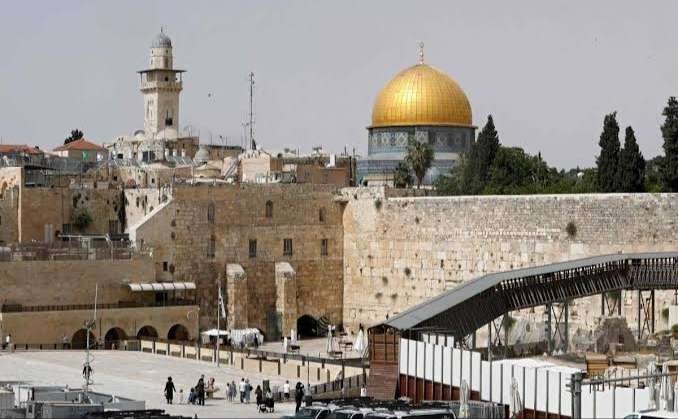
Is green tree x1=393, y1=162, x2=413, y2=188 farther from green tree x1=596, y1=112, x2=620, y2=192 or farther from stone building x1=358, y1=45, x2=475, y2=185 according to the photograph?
green tree x1=596, y1=112, x2=620, y2=192

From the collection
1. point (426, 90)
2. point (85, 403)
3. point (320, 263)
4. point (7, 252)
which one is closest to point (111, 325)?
point (7, 252)

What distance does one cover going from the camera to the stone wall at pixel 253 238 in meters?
59.7

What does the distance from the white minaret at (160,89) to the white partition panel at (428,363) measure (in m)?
47.3

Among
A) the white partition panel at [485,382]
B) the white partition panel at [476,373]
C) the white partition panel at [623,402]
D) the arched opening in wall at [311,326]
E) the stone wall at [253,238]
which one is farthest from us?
the arched opening in wall at [311,326]

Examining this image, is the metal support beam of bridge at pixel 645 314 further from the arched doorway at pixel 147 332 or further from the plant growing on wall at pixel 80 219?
the plant growing on wall at pixel 80 219

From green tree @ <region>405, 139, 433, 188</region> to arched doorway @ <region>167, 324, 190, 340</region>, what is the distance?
50.1ft

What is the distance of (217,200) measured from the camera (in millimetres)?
60656

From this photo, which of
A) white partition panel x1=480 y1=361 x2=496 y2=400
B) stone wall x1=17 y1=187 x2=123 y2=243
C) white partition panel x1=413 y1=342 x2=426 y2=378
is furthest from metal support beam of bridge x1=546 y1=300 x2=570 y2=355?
stone wall x1=17 y1=187 x2=123 y2=243

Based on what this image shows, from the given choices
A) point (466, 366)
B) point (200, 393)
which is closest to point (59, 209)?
point (200, 393)

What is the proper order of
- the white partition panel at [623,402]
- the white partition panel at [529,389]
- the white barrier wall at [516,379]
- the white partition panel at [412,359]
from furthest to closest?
the white partition panel at [412,359] < the white partition panel at [529,389] < the white barrier wall at [516,379] < the white partition panel at [623,402]

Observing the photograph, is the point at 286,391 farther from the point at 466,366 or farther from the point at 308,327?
the point at 308,327

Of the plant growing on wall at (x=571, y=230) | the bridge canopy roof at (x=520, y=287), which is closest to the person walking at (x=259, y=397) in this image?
the bridge canopy roof at (x=520, y=287)

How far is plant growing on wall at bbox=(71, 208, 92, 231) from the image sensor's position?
61.5 meters

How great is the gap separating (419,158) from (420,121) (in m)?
3.23
